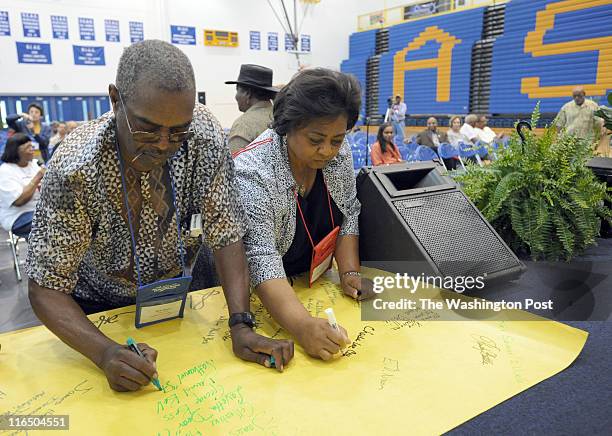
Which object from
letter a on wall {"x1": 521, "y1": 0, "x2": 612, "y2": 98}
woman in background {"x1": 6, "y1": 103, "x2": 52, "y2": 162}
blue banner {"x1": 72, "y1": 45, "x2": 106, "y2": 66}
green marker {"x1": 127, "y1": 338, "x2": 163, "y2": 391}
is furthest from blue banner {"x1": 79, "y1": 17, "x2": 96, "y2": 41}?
green marker {"x1": 127, "y1": 338, "x2": 163, "y2": 391}

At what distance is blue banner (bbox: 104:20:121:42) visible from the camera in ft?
34.1

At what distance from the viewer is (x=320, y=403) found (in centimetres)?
84

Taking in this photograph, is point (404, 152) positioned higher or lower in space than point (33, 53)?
lower

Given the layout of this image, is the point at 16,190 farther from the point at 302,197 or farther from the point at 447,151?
the point at 447,151

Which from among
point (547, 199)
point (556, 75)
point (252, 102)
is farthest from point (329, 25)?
point (547, 199)

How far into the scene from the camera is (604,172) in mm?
1831

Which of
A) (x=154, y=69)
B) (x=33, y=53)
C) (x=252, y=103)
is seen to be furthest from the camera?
(x=33, y=53)

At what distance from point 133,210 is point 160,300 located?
22 cm

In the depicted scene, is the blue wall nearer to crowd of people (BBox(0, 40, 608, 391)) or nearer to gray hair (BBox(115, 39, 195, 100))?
crowd of people (BBox(0, 40, 608, 391))

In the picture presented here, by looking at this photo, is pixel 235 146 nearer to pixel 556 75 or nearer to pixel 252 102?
pixel 252 102

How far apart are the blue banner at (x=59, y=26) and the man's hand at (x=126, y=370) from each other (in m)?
10.9

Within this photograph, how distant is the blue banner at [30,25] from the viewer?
9383 mm

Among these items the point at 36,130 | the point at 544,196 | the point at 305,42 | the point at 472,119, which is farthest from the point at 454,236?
the point at 305,42
